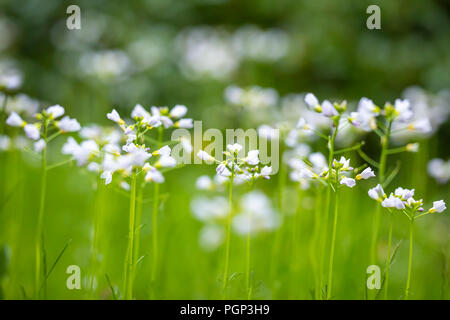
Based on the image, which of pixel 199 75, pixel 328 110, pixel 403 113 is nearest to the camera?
pixel 328 110

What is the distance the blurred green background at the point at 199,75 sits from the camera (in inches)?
82.8

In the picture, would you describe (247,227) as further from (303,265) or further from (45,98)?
(45,98)

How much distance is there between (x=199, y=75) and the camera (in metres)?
3.37

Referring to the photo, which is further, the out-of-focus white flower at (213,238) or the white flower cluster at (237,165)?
the out-of-focus white flower at (213,238)

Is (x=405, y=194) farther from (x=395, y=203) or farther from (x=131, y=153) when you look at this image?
(x=131, y=153)

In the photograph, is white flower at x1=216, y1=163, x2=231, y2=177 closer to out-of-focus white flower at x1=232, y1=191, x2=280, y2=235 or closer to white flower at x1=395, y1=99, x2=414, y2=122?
out-of-focus white flower at x1=232, y1=191, x2=280, y2=235

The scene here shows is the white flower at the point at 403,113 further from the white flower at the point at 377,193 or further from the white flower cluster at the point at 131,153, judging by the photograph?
the white flower cluster at the point at 131,153

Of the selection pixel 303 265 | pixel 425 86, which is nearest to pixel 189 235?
pixel 303 265

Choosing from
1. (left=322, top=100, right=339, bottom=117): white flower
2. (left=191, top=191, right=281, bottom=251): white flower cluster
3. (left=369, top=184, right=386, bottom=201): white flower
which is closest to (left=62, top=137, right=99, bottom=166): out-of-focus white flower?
(left=191, top=191, right=281, bottom=251): white flower cluster

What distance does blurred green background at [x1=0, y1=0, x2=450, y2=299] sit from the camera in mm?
2104

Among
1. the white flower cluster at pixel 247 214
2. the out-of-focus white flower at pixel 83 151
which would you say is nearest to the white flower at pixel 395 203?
the white flower cluster at pixel 247 214

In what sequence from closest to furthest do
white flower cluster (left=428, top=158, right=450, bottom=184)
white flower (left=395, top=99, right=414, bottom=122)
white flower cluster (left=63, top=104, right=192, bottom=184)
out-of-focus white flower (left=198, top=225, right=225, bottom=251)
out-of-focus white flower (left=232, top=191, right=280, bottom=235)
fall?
white flower cluster (left=63, top=104, right=192, bottom=184)
white flower (left=395, top=99, right=414, bottom=122)
out-of-focus white flower (left=232, top=191, right=280, bottom=235)
white flower cluster (left=428, top=158, right=450, bottom=184)
out-of-focus white flower (left=198, top=225, right=225, bottom=251)

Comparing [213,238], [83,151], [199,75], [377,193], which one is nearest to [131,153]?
[83,151]
